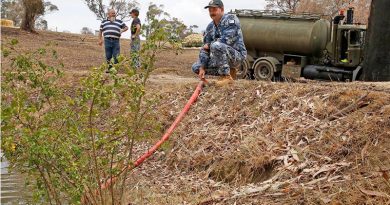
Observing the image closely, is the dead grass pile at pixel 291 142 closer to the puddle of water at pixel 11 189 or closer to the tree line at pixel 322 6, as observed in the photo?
the puddle of water at pixel 11 189

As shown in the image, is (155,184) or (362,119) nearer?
(362,119)

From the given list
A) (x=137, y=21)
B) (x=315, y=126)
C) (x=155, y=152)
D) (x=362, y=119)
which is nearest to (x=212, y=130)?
(x=155, y=152)

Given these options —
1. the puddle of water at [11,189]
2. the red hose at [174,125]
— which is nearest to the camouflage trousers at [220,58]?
the red hose at [174,125]

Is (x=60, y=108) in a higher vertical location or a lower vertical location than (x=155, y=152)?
higher

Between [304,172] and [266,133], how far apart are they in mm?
1258

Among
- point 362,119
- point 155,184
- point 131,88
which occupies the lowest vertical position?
point 155,184

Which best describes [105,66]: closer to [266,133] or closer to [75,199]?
[75,199]

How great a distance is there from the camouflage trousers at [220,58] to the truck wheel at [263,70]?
5457mm

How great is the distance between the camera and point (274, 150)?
243 inches

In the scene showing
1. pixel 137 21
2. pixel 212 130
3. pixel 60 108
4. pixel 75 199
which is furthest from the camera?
pixel 137 21

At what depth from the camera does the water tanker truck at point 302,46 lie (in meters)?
13.5

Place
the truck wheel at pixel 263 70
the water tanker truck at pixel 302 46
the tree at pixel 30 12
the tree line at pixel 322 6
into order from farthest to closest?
the tree line at pixel 322 6 → the tree at pixel 30 12 → the truck wheel at pixel 263 70 → the water tanker truck at pixel 302 46

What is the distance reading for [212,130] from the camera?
7.41m

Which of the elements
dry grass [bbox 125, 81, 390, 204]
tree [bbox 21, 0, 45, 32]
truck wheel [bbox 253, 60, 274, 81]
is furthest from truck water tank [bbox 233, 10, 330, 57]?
tree [bbox 21, 0, 45, 32]
